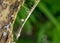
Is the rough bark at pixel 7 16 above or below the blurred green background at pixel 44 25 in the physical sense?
above

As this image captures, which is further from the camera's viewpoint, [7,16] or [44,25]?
[44,25]

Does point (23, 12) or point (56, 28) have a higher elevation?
point (23, 12)

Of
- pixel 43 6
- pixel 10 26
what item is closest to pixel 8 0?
pixel 10 26

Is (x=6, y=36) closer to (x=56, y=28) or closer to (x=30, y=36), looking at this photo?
(x=56, y=28)

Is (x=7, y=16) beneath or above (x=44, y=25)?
above
